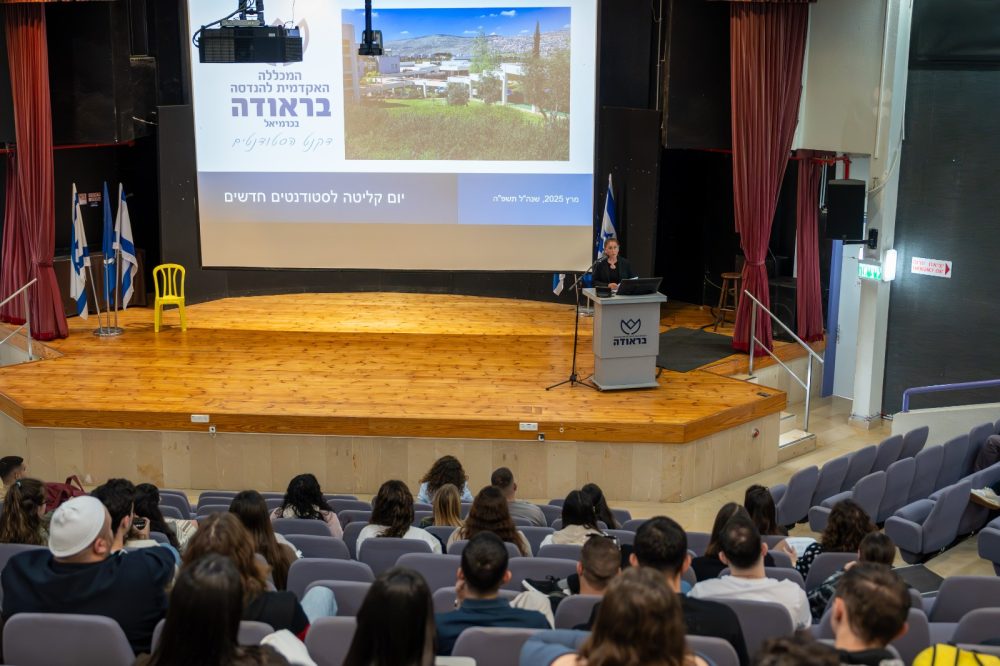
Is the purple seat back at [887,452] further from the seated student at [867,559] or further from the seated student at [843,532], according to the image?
the seated student at [867,559]

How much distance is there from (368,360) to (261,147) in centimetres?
336

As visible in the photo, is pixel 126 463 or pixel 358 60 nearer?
pixel 126 463

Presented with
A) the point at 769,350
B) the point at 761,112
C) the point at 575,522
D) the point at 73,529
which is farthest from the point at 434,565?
the point at 761,112

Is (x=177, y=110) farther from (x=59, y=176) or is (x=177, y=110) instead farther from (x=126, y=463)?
(x=126, y=463)

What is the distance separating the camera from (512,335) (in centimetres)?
1166

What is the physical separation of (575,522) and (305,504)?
1.54m

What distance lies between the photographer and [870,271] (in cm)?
1033

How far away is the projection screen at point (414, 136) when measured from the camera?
12.1 metres

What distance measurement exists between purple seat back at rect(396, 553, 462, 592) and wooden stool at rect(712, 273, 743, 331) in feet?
25.4

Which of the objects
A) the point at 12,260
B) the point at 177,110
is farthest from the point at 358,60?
the point at 12,260

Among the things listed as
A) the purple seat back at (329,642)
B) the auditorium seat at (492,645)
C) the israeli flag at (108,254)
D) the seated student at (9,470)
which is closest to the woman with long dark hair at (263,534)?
the purple seat back at (329,642)

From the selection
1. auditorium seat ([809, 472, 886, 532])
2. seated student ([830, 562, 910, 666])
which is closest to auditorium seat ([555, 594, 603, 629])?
seated student ([830, 562, 910, 666])

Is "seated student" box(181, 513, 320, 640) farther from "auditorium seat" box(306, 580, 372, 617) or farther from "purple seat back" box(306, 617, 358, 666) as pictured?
"auditorium seat" box(306, 580, 372, 617)

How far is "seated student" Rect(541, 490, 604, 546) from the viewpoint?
5.39 meters
